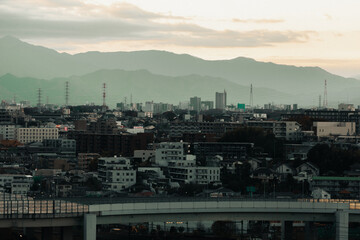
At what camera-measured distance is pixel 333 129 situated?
3504 inches

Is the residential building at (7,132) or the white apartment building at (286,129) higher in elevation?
the white apartment building at (286,129)

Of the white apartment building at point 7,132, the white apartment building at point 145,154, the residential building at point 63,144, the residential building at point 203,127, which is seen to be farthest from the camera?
the white apartment building at point 7,132

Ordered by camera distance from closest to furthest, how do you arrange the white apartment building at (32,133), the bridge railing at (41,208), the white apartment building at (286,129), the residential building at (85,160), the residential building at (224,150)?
the bridge railing at (41,208) < the residential building at (224,150) < the residential building at (85,160) < the white apartment building at (286,129) < the white apartment building at (32,133)

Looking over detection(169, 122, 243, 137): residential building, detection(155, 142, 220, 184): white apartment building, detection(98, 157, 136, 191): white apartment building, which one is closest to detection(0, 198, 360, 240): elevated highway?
detection(98, 157, 136, 191): white apartment building

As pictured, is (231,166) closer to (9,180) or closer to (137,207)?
(9,180)

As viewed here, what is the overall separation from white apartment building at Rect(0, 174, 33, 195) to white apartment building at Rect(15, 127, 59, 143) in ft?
144

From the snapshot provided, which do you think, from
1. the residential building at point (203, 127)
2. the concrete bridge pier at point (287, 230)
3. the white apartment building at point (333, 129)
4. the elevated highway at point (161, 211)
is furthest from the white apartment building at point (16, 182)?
the residential building at point (203, 127)

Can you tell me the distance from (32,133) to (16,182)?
153 feet

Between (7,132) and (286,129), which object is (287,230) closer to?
(286,129)

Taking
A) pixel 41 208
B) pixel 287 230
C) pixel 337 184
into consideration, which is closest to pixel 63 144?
pixel 337 184

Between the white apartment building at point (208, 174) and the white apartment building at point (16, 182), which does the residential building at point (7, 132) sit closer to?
the white apartment building at point (16, 182)

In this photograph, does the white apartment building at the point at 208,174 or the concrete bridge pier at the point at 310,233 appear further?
the white apartment building at the point at 208,174

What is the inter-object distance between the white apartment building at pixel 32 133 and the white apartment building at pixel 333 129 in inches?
1031

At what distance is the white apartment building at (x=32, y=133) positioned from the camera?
98.7 metres
